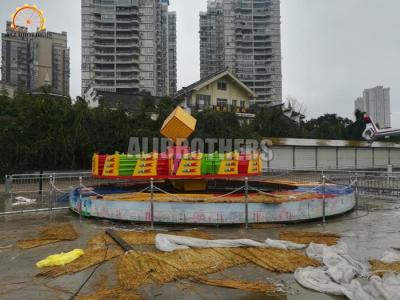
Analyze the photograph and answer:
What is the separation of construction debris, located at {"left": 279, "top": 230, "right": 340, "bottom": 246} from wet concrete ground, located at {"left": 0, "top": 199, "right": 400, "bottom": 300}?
0.94 ft

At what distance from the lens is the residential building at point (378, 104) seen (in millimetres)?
89312

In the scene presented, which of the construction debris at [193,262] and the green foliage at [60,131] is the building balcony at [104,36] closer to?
the green foliage at [60,131]

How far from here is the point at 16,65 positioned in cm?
8150

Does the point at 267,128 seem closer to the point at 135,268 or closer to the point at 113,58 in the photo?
the point at 135,268

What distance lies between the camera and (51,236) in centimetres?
858

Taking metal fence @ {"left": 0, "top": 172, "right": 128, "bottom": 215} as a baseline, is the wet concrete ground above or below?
below

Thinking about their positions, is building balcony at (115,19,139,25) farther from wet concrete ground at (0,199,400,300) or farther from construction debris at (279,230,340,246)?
construction debris at (279,230,340,246)

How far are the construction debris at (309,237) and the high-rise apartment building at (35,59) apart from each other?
76518 mm

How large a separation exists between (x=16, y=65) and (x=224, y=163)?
271ft

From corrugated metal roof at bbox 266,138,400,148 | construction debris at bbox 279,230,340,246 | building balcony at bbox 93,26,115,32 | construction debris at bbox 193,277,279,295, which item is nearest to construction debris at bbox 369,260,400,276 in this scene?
construction debris at bbox 279,230,340,246

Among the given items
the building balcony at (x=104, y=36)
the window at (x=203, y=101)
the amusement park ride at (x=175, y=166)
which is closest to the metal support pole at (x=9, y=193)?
the amusement park ride at (x=175, y=166)

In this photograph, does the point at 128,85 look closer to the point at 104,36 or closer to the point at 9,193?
the point at 104,36

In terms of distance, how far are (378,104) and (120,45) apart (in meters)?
64.4

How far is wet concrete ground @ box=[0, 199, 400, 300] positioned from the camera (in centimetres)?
512
